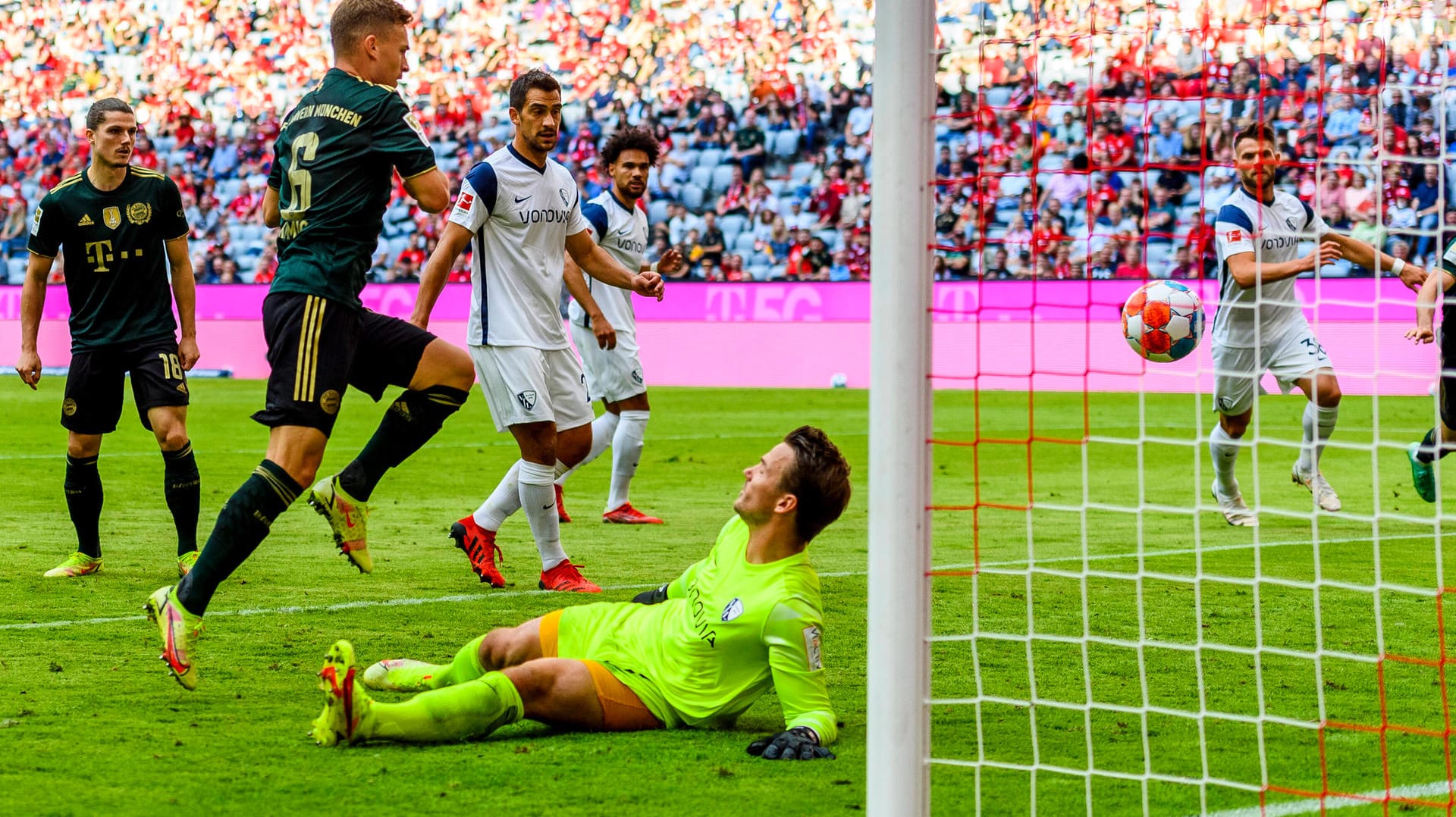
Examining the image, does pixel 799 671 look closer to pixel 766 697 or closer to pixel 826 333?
pixel 766 697

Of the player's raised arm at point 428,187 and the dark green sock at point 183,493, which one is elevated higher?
the player's raised arm at point 428,187

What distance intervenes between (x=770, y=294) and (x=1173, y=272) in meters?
4.86

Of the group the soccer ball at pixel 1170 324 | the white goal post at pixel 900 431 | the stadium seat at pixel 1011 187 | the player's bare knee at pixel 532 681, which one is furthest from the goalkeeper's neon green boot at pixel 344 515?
the stadium seat at pixel 1011 187

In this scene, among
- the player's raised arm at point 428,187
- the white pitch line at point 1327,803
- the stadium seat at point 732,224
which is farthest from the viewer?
the stadium seat at point 732,224

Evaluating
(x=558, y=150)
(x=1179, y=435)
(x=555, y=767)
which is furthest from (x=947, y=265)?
(x=555, y=767)

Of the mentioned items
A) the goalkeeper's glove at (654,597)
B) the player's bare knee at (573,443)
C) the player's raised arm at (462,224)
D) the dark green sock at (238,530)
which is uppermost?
the player's raised arm at (462,224)

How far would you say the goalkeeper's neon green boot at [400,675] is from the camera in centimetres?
386

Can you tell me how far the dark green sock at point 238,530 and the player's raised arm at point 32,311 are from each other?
2621 mm

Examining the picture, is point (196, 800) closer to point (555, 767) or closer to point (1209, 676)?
point (555, 767)

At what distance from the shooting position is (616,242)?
323 inches

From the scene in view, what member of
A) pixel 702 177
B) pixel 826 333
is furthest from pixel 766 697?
pixel 702 177

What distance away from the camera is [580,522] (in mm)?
8117

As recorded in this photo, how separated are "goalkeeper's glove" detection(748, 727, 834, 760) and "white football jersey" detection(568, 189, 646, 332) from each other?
15.0 feet

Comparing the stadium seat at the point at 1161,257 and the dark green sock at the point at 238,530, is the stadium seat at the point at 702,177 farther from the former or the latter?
the dark green sock at the point at 238,530
